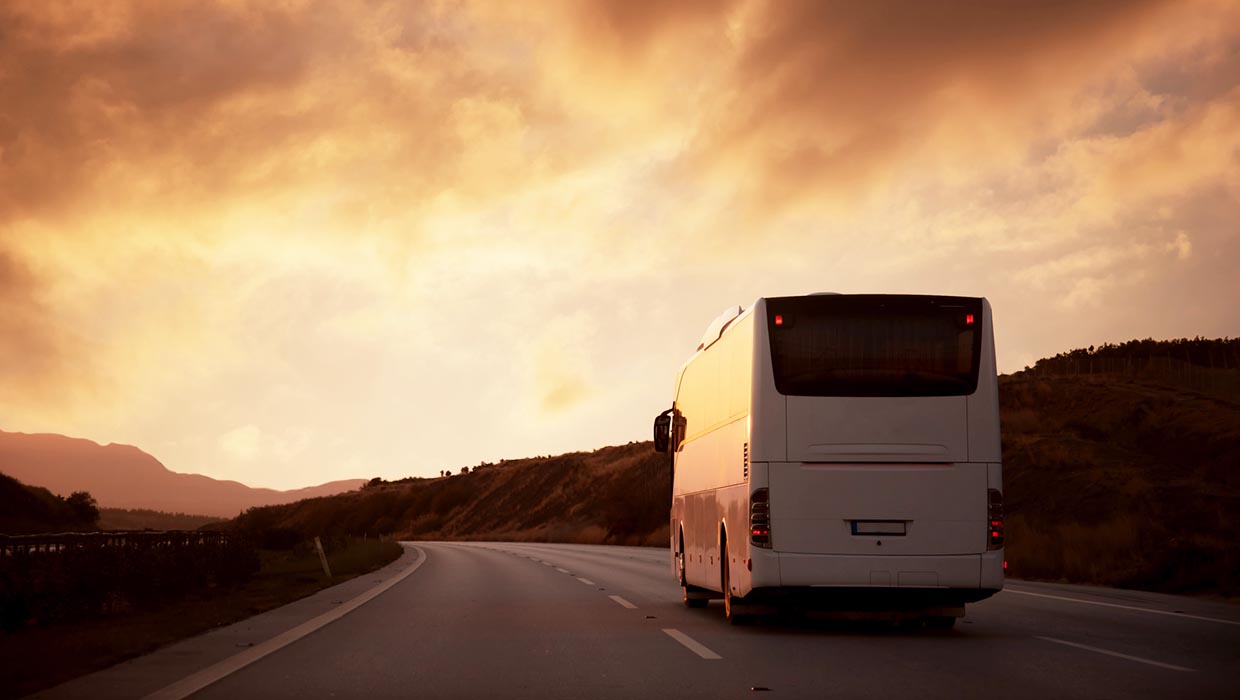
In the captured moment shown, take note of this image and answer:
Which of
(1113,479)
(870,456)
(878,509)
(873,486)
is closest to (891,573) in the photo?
(878,509)

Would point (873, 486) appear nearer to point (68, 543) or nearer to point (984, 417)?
point (984, 417)

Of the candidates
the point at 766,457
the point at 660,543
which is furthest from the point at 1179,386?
the point at 766,457

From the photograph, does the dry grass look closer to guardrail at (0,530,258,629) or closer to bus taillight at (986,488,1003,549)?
bus taillight at (986,488,1003,549)

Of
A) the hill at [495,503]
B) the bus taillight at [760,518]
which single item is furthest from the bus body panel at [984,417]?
the hill at [495,503]

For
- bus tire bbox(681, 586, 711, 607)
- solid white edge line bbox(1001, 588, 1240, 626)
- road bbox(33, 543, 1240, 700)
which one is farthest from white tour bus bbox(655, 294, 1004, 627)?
bus tire bbox(681, 586, 711, 607)

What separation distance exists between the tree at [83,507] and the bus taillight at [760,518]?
3196 inches

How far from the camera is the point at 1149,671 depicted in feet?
32.6

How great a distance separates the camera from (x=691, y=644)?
Result: 40.0ft

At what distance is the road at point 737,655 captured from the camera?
356 inches

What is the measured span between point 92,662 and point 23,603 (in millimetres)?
6239

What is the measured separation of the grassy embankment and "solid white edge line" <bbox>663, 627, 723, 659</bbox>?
5370 millimetres

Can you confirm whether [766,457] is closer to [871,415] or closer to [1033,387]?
[871,415]

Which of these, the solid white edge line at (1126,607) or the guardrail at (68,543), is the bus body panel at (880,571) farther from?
the guardrail at (68,543)

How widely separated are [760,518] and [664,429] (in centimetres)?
830
